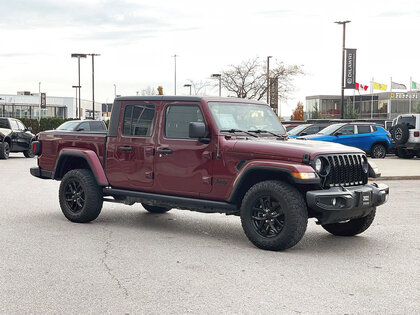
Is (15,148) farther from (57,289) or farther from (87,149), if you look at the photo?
(57,289)

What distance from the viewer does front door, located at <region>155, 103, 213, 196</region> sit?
7895 mm

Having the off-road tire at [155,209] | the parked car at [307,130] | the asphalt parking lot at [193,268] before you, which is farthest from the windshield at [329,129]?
the off-road tire at [155,209]

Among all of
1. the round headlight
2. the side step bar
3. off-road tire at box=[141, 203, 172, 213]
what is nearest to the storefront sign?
off-road tire at box=[141, 203, 172, 213]

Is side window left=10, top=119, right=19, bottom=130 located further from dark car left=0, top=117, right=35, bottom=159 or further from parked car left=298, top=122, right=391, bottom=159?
parked car left=298, top=122, right=391, bottom=159

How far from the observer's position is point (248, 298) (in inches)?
209

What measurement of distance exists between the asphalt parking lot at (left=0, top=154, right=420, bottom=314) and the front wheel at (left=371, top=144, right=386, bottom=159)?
16993 millimetres

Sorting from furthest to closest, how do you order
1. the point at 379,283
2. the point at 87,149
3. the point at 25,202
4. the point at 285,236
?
the point at 25,202 < the point at 87,149 < the point at 285,236 < the point at 379,283

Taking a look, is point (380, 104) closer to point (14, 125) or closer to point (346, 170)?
point (14, 125)

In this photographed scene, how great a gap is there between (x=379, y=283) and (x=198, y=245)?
248 centimetres

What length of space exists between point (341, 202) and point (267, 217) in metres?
0.85

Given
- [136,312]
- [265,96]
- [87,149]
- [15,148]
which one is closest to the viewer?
[136,312]

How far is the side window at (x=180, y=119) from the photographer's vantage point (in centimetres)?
820

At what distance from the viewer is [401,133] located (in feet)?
84.7

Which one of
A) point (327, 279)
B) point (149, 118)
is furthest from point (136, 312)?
point (149, 118)
